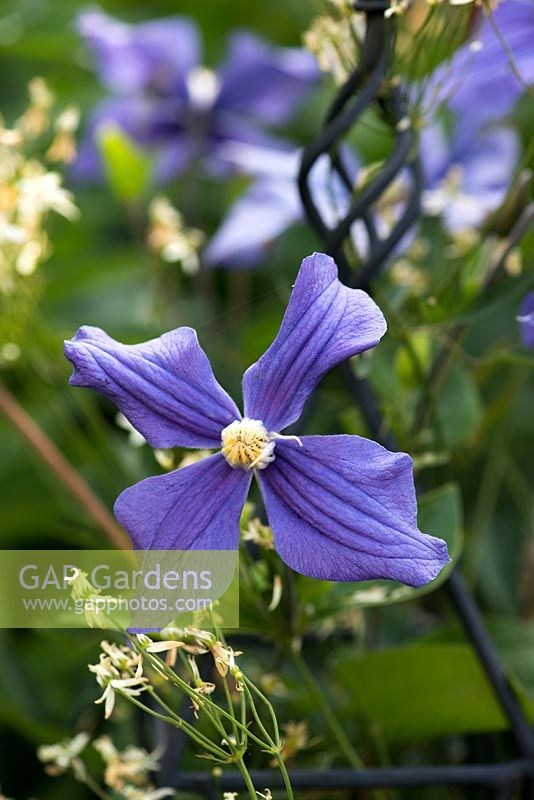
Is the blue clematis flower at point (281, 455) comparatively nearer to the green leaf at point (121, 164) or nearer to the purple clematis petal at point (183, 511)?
the purple clematis petal at point (183, 511)

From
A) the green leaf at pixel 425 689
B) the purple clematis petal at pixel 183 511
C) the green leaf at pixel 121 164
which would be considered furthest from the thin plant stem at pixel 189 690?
the green leaf at pixel 121 164

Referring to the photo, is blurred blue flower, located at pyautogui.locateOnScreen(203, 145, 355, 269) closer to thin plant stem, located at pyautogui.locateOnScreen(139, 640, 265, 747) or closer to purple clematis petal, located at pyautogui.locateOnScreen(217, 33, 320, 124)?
purple clematis petal, located at pyautogui.locateOnScreen(217, 33, 320, 124)

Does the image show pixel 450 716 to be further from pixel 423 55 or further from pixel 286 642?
pixel 423 55

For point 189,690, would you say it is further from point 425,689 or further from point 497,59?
point 497,59

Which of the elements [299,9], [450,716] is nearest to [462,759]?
[450,716]

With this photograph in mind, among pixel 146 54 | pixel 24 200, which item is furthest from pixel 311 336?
pixel 146 54

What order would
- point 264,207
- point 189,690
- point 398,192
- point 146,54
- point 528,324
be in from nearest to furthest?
point 189,690 < point 528,324 < point 398,192 < point 264,207 < point 146,54
